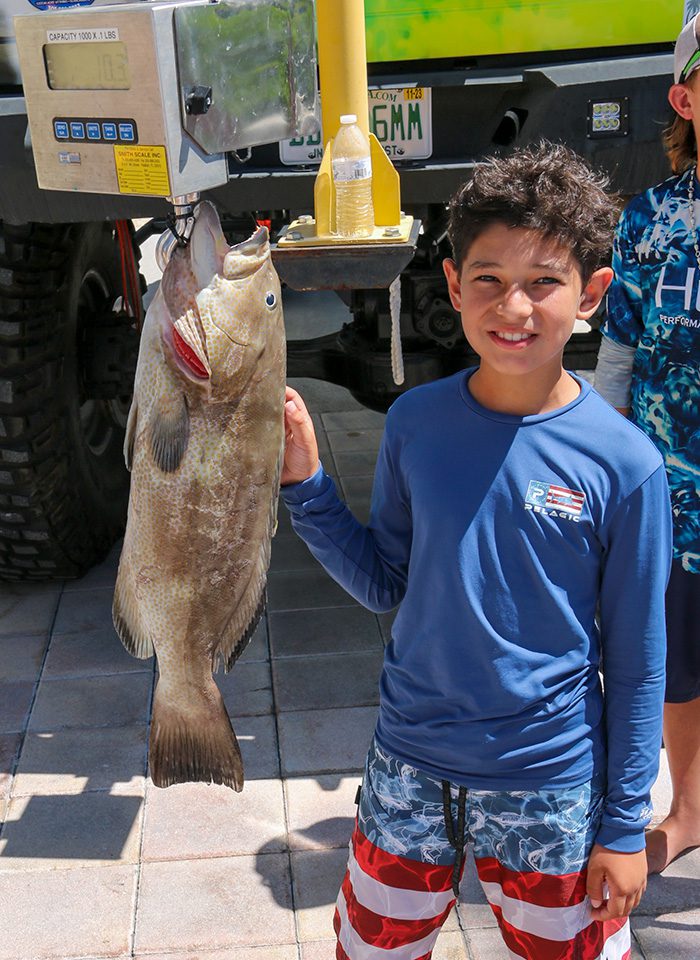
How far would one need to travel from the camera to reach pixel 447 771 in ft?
6.75

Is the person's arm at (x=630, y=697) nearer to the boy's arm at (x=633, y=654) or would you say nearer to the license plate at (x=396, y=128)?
the boy's arm at (x=633, y=654)

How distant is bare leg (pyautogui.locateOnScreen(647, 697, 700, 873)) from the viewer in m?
3.03

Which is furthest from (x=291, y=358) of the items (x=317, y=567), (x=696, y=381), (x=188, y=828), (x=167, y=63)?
(x=167, y=63)

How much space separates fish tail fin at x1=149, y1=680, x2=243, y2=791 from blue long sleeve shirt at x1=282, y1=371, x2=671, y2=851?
0.40m

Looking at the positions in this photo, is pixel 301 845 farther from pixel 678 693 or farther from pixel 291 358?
pixel 291 358

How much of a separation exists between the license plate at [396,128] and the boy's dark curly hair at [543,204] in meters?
1.61

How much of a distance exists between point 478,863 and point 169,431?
0.96 metres

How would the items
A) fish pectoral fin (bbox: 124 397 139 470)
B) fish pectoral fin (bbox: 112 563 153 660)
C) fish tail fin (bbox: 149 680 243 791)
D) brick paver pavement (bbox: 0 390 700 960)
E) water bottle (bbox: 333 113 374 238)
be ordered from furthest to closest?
brick paver pavement (bbox: 0 390 700 960)
water bottle (bbox: 333 113 374 238)
fish tail fin (bbox: 149 680 243 791)
fish pectoral fin (bbox: 112 563 153 660)
fish pectoral fin (bbox: 124 397 139 470)

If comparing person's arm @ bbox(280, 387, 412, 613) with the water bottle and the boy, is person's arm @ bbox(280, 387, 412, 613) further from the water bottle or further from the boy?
the water bottle

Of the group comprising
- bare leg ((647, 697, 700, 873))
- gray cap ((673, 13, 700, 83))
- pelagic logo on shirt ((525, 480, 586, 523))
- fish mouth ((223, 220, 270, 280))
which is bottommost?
bare leg ((647, 697, 700, 873))

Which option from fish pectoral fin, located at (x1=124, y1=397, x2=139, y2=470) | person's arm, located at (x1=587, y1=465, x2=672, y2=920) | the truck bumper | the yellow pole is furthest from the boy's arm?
the truck bumper

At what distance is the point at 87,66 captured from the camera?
2.03 metres

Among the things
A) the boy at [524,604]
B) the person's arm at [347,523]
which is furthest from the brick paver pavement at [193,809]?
the person's arm at [347,523]

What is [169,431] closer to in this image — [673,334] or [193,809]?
[673,334]
